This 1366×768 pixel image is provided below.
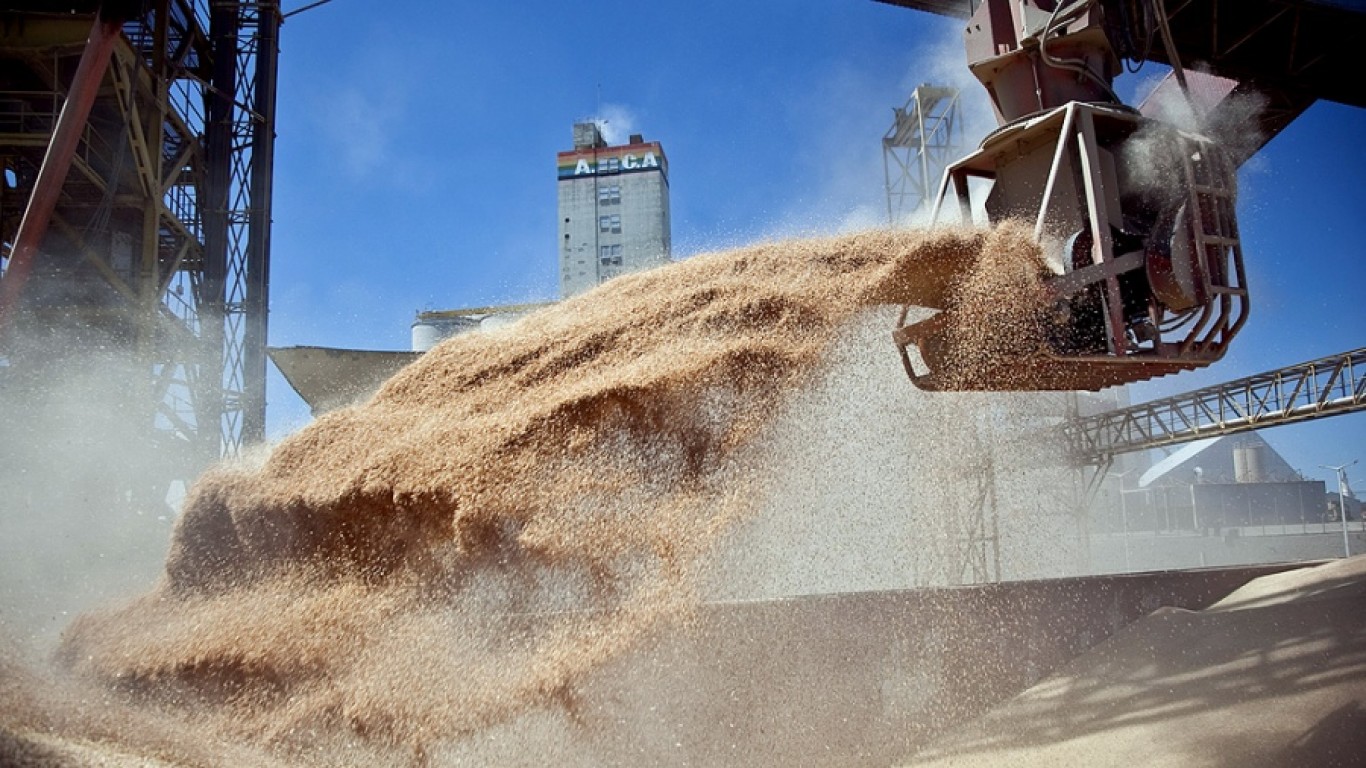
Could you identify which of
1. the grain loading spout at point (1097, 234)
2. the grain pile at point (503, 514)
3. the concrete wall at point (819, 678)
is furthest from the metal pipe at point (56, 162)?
the grain loading spout at point (1097, 234)

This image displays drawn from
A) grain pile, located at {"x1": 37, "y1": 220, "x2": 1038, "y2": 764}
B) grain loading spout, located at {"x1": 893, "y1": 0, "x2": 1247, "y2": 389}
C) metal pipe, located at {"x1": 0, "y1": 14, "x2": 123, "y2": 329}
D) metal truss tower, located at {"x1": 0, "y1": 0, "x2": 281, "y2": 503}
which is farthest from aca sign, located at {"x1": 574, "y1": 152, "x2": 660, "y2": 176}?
grain pile, located at {"x1": 37, "y1": 220, "x2": 1038, "y2": 764}

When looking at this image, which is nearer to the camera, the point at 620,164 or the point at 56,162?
the point at 56,162

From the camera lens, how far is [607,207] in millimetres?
43344

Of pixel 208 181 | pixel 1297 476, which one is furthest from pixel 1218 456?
pixel 208 181

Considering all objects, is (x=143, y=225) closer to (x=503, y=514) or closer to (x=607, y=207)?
(x=503, y=514)

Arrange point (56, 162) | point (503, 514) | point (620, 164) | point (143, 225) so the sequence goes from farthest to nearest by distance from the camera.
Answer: point (620, 164) < point (143, 225) < point (56, 162) < point (503, 514)

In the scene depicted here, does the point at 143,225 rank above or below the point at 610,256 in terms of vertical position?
below

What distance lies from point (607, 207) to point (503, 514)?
41.4 metres

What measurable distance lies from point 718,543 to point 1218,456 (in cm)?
3969

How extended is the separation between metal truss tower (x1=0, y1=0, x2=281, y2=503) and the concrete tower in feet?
91.7

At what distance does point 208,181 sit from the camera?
13656 mm

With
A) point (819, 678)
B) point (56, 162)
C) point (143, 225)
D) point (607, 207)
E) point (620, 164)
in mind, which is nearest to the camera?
point (819, 678)

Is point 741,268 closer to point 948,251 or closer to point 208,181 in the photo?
point 948,251

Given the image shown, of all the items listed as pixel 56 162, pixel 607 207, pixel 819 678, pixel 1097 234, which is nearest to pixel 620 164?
pixel 607 207
